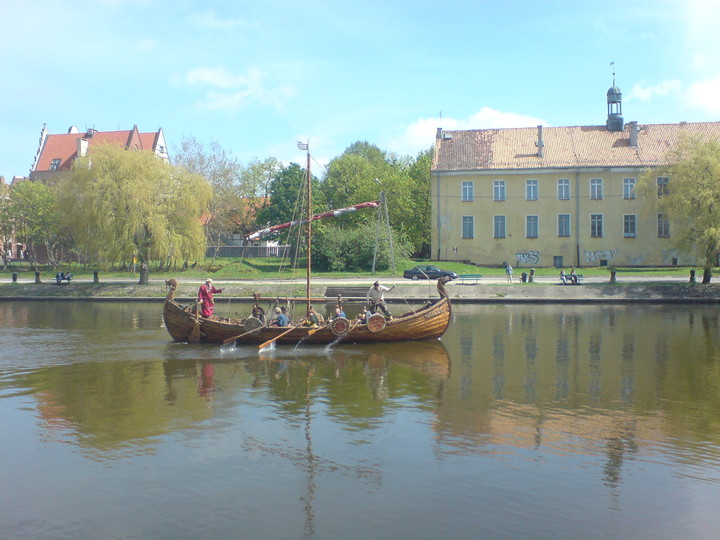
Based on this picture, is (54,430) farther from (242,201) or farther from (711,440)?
(242,201)

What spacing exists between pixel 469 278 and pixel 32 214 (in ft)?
146

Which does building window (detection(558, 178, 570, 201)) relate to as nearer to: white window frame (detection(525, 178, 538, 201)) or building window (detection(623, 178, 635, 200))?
white window frame (detection(525, 178, 538, 201))

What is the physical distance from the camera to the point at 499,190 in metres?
62.0

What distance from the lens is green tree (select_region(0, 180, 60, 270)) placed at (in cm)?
6600

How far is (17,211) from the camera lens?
220ft

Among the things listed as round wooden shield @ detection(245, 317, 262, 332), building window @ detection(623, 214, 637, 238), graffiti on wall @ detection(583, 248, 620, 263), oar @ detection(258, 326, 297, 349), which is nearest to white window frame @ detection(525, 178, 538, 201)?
graffiti on wall @ detection(583, 248, 620, 263)

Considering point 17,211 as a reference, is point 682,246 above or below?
below

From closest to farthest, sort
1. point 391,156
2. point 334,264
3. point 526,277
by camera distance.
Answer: point 526,277, point 334,264, point 391,156

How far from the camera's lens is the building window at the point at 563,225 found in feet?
200

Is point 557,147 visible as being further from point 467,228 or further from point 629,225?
point 467,228

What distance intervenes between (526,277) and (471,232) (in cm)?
1380

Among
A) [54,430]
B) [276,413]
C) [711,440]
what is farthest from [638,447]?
[54,430]

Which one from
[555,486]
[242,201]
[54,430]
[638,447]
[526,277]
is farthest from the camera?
[242,201]

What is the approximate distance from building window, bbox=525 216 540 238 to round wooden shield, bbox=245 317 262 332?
41.5 meters
